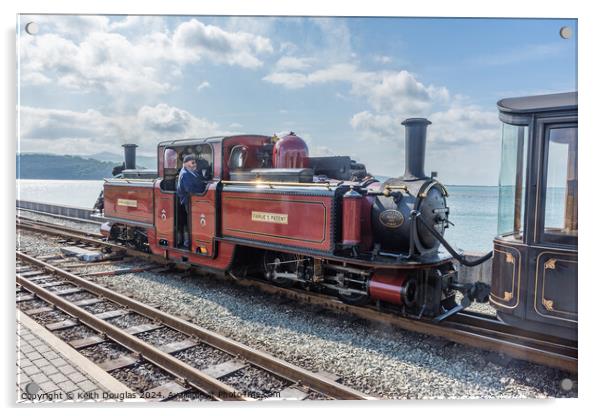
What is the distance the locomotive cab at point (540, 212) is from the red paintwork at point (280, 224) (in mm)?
1850

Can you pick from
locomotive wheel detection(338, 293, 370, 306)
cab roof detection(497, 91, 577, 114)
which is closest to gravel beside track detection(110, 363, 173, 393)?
locomotive wheel detection(338, 293, 370, 306)

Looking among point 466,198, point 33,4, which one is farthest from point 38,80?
point 466,198

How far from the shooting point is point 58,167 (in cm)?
428

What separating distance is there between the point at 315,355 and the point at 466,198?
6.96ft

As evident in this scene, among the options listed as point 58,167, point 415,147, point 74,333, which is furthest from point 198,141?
→ point 415,147

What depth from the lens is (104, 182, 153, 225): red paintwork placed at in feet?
25.1

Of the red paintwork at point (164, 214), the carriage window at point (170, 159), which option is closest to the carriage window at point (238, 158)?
the red paintwork at point (164, 214)

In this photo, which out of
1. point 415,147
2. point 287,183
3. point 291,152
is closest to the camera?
point 415,147

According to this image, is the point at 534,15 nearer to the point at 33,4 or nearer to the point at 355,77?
the point at 355,77

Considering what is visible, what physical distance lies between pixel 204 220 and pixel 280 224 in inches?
62.9

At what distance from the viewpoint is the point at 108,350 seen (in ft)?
14.5

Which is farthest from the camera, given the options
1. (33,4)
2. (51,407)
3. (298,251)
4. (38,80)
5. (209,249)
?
(209,249)

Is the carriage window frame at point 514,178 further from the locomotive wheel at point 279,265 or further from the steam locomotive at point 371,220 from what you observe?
the locomotive wheel at point 279,265

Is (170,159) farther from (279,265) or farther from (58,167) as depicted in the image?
(58,167)
